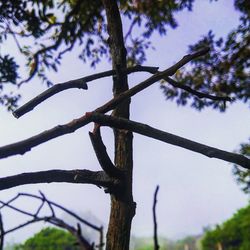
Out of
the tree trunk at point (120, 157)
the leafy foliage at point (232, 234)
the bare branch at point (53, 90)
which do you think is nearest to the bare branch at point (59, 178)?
the tree trunk at point (120, 157)

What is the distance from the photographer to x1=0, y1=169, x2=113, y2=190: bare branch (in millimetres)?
1092

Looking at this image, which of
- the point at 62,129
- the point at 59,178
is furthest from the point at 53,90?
the point at 59,178

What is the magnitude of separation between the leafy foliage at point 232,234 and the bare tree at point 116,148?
38568mm

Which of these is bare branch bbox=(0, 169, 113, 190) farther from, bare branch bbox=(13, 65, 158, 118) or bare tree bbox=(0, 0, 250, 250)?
bare branch bbox=(13, 65, 158, 118)

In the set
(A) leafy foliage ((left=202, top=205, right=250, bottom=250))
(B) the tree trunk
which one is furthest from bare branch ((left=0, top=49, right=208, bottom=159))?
(A) leafy foliage ((left=202, top=205, right=250, bottom=250))

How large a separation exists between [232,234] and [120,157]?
40584mm

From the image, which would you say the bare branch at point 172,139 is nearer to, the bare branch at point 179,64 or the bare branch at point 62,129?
the bare branch at point 62,129

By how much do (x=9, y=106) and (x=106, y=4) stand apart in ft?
24.2

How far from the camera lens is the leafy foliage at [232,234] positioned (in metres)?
37.3

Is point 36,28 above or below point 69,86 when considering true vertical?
above

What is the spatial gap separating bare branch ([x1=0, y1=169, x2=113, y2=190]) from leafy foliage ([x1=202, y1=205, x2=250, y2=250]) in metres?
39.0

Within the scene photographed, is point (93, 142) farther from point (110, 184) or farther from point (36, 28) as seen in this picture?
point (36, 28)

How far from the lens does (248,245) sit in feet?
116

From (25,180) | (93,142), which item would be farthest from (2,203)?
(93,142)
